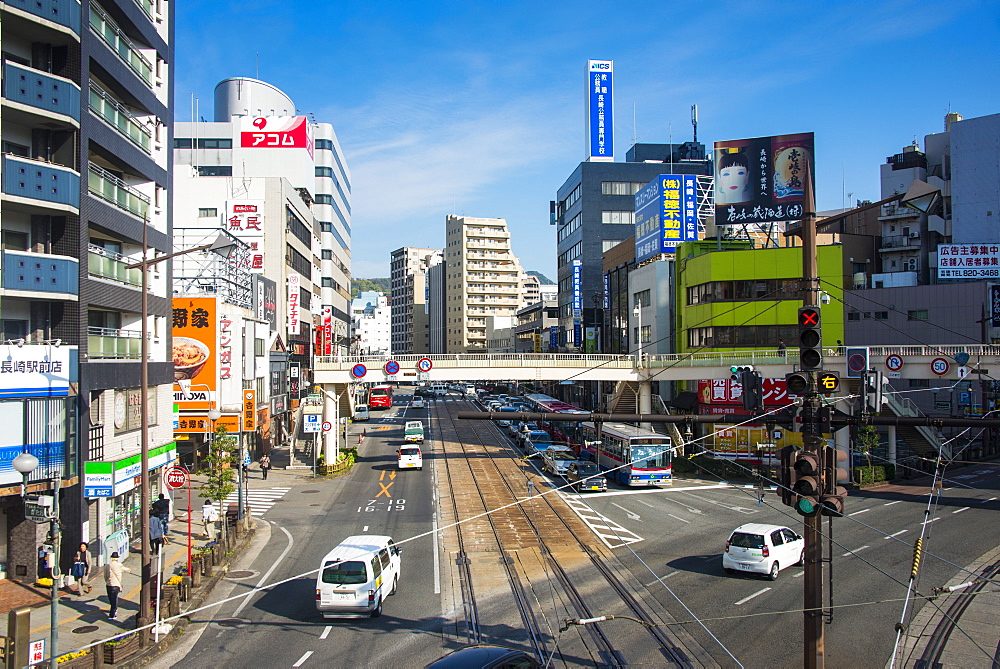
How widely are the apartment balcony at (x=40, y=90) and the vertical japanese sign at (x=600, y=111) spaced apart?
76.8 m

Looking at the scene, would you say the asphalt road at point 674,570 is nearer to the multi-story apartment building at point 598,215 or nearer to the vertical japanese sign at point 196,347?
the vertical japanese sign at point 196,347

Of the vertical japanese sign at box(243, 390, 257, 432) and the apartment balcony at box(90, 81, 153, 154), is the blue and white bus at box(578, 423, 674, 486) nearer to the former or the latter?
the vertical japanese sign at box(243, 390, 257, 432)

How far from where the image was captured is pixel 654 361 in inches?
1923

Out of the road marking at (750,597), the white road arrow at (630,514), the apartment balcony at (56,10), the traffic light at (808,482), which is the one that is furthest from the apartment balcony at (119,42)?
the white road arrow at (630,514)

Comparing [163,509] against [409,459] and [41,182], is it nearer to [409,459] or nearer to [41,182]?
[41,182]

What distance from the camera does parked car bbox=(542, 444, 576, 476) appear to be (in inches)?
1655

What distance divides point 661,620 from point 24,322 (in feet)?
67.6

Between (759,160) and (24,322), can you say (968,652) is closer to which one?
(24,322)

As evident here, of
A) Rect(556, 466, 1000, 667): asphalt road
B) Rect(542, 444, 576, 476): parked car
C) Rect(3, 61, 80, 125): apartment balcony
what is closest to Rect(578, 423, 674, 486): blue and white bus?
Rect(556, 466, 1000, 667): asphalt road

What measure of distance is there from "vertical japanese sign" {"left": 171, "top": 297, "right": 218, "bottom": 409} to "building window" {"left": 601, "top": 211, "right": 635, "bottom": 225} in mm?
63331

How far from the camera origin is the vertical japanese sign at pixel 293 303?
61719 millimetres

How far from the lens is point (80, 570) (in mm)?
20703

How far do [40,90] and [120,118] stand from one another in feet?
Answer: 14.9

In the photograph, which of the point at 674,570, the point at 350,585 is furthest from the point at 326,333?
the point at 350,585
